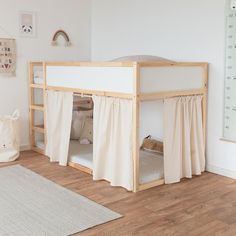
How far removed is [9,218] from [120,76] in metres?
1.40

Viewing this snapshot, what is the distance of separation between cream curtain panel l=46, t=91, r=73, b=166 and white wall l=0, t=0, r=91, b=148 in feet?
1.89

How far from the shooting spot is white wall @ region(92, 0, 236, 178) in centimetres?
333

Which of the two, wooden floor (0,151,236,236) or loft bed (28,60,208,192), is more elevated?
loft bed (28,60,208,192)

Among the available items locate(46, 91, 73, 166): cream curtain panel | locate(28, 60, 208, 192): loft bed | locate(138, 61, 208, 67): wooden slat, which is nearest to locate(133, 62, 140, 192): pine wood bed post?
locate(28, 60, 208, 192): loft bed

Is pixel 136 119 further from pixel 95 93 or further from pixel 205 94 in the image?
pixel 205 94

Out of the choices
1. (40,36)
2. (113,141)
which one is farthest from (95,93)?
(40,36)

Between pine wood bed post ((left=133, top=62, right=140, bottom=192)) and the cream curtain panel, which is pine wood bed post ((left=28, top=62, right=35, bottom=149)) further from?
pine wood bed post ((left=133, top=62, right=140, bottom=192))

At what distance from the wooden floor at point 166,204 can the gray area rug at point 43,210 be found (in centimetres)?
11

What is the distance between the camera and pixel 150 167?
333 centimetres

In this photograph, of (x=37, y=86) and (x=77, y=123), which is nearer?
(x=37, y=86)

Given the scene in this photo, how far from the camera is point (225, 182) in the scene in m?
3.21

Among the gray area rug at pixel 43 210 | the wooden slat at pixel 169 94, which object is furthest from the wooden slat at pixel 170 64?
the gray area rug at pixel 43 210

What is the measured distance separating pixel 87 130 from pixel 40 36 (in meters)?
1.35

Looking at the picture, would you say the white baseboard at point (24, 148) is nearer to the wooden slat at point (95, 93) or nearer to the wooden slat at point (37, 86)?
the wooden slat at point (37, 86)
